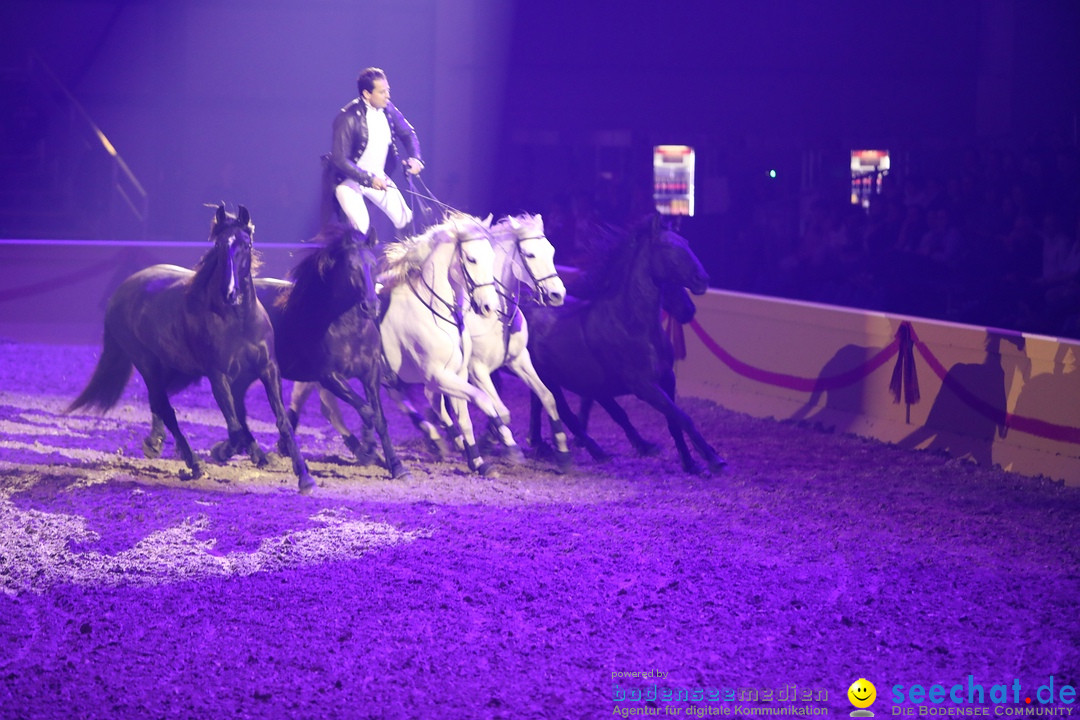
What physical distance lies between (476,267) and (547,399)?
1.14 m

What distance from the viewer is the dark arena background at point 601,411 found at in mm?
4520

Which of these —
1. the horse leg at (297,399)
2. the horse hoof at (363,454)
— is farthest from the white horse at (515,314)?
the horse leg at (297,399)

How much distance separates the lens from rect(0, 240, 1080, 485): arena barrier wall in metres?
7.80

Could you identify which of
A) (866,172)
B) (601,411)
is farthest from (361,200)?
(866,172)

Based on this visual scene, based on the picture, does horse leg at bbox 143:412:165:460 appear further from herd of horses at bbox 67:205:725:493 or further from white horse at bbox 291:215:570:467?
white horse at bbox 291:215:570:467

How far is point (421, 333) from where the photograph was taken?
7.82 meters

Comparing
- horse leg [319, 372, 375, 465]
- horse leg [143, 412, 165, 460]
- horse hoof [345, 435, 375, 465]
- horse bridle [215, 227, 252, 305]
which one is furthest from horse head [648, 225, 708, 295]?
horse leg [143, 412, 165, 460]

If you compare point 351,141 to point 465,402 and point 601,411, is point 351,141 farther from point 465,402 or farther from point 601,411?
point 601,411

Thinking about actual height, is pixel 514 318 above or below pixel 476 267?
below

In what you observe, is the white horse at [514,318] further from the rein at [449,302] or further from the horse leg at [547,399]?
the rein at [449,302]

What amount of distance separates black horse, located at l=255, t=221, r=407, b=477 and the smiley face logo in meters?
4.02

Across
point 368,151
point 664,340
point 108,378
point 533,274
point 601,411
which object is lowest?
point 601,411

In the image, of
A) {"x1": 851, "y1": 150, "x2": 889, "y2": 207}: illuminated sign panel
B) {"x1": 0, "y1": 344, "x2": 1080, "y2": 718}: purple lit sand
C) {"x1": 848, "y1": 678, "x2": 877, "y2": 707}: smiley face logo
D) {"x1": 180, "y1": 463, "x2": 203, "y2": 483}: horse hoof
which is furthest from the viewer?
{"x1": 851, "y1": 150, "x2": 889, "y2": 207}: illuminated sign panel

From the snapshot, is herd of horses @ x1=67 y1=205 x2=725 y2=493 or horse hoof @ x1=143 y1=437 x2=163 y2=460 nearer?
herd of horses @ x1=67 y1=205 x2=725 y2=493
